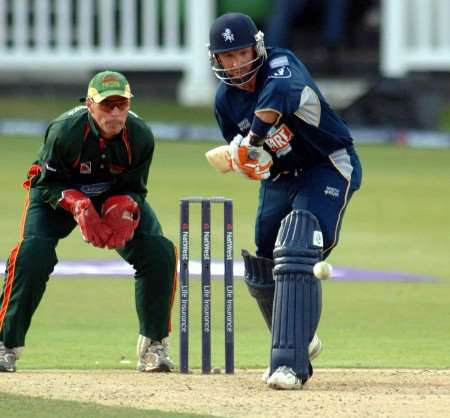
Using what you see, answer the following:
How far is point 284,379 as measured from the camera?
7219mm

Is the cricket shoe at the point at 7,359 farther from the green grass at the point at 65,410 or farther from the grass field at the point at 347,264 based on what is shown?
the green grass at the point at 65,410

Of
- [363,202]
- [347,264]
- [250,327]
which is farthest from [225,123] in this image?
[363,202]

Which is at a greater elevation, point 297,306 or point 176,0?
point 176,0

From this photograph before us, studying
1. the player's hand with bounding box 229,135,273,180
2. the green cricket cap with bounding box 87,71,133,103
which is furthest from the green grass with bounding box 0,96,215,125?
the player's hand with bounding box 229,135,273,180

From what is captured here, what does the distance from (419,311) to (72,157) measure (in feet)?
11.2

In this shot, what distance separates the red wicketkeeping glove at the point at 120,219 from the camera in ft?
25.2

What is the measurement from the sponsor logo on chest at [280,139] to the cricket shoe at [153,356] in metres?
1.21

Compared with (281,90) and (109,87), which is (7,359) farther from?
(281,90)

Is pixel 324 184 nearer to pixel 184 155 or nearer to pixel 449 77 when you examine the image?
pixel 184 155

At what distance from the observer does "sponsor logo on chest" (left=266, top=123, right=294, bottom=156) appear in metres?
7.39

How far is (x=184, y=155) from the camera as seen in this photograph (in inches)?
779

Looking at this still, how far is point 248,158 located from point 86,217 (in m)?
0.85

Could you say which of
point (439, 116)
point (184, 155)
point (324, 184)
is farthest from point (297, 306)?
point (439, 116)

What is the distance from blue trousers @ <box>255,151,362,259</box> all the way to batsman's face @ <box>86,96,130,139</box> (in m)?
0.73
